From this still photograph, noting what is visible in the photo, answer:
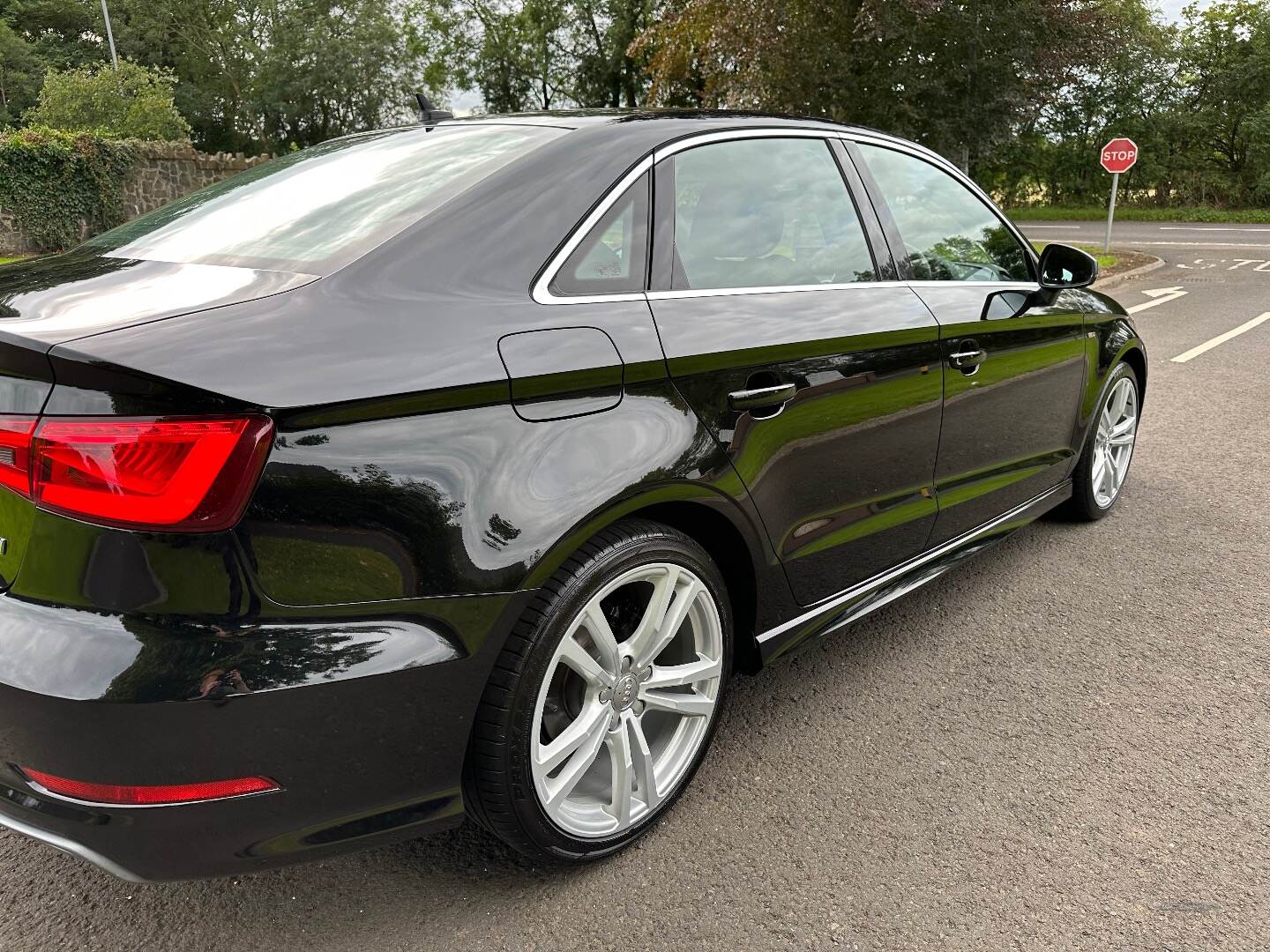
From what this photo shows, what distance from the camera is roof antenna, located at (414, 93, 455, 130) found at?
2830mm

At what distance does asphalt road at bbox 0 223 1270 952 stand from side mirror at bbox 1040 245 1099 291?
112cm

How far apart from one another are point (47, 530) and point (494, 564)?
0.71 m

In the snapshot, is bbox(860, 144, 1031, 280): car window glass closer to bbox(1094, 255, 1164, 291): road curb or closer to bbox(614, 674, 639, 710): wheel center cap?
bbox(614, 674, 639, 710): wheel center cap

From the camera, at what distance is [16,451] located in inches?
61.4

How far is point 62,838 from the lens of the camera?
5.28ft

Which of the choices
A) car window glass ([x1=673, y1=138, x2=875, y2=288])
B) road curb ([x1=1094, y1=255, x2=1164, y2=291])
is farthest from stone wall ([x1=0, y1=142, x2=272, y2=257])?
car window glass ([x1=673, y1=138, x2=875, y2=288])

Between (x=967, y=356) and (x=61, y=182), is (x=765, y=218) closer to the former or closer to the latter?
(x=967, y=356)

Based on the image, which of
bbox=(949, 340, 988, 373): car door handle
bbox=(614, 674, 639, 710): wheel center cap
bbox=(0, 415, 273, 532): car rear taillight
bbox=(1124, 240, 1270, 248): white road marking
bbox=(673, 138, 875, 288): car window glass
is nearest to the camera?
bbox=(0, 415, 273, 532): car rear taillight

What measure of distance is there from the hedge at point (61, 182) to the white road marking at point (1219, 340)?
22074 mm

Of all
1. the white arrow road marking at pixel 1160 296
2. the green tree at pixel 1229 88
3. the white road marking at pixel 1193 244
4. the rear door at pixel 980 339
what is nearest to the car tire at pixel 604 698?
the rear door at pixel 980 339

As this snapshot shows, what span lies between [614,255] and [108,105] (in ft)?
105

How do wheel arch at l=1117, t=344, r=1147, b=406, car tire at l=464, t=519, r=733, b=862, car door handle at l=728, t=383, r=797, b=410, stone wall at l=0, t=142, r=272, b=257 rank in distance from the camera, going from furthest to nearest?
1. stone wall at l=0, t=142, r=272, b=257
2. wheel arch at l=1117, t=344, r=1147, b=406
3. car door handle at l=728, t=383, r=797, b=410
4. car tire at l=464, t=519, r=733, b=862

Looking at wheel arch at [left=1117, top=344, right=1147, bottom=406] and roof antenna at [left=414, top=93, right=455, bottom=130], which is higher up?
roof antenna at [left=414, top=93, right=455, bottom=130]

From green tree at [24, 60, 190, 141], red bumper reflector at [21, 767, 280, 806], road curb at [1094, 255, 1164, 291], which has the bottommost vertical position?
road curb at [1094, 255, 1164, 291]
